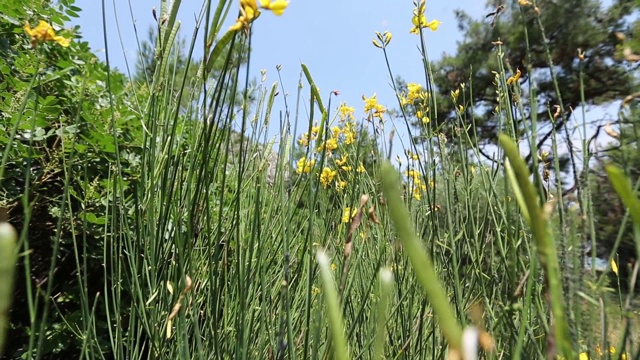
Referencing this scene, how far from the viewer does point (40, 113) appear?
1.28 m

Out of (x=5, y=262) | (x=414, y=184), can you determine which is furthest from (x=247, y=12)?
(x=414, y=184)

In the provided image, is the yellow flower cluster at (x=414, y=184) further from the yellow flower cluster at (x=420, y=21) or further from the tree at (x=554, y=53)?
the tree at (x=554, y=53)

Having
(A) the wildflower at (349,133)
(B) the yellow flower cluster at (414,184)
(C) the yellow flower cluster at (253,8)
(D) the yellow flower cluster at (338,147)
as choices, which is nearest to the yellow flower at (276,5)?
(C) the yellow flower cluster at (253,8)

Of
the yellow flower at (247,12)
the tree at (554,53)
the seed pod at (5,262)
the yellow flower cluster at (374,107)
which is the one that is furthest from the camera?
the tree at (554,53)

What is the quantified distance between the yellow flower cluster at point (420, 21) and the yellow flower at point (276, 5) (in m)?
0.42

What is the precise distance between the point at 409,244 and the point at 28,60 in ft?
4.73

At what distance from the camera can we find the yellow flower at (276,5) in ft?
1.30

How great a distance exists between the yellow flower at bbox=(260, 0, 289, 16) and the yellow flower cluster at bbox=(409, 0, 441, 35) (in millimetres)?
421

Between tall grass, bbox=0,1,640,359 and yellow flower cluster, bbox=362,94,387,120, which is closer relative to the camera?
tall grass, bbox=0,1,640,359

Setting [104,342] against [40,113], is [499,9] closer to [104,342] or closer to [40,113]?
[40,113]

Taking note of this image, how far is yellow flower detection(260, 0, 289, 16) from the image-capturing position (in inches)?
15.6

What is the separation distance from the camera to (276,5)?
15.8 inches

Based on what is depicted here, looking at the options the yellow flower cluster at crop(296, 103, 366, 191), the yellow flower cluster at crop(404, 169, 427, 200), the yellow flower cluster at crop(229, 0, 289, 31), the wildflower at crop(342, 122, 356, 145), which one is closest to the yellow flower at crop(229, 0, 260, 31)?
the yellow flower cluster at crop(229, 0, 289, 31)

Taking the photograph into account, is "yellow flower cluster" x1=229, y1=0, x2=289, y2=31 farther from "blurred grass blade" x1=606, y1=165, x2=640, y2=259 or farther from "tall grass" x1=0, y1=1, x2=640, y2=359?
"blurred grass blade" x1=606, y1=165, x2=640, y2=259
